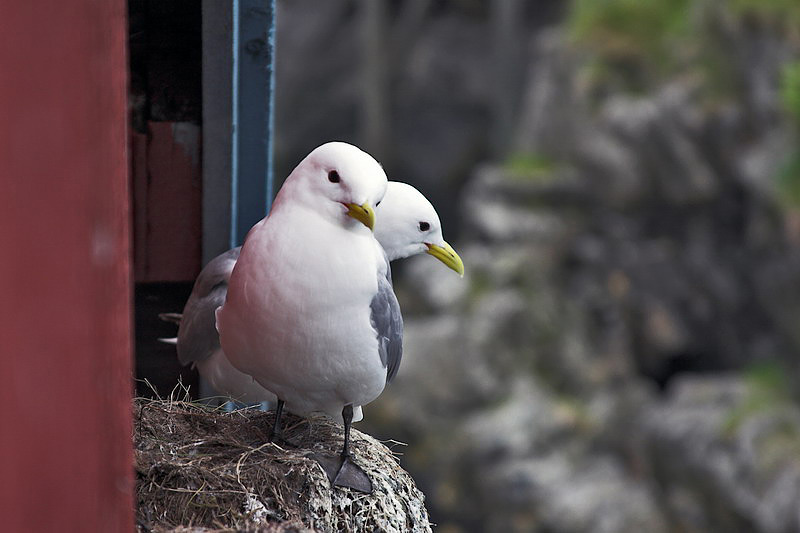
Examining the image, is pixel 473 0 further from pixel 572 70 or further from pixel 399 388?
pixel 399 388

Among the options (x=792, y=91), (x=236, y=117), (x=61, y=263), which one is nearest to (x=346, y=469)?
(x=236, y=117)

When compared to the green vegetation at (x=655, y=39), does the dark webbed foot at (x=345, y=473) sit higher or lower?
lower

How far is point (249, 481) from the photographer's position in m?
1.05

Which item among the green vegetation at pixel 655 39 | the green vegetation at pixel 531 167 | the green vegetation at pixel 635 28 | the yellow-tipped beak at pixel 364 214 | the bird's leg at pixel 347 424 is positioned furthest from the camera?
the green vegetation at pixel 531 167

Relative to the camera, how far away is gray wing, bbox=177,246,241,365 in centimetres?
127

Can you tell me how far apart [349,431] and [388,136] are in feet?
20.3

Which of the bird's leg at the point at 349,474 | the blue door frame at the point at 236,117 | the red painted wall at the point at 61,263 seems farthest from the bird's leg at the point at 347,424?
the red painted wall at the point at 61,263

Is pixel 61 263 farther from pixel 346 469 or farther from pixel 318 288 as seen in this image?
pixel 346 469

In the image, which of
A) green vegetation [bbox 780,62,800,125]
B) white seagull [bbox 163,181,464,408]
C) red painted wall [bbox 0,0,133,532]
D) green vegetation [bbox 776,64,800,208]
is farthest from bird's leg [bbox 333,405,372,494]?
green vegetation [bbox 780,62,800,125]

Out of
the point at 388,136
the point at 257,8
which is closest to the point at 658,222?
the point at 388,136

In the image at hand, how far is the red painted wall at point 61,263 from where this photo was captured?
45cm

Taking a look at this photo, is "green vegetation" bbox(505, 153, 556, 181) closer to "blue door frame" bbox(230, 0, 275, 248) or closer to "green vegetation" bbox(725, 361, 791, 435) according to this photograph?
"green vegetation" bbox(725, 361, 791, 435)

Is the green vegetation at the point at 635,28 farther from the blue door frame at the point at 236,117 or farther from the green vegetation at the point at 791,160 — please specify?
the blue door frame at the point at 236,117

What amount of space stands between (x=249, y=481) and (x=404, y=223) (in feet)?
1.23
